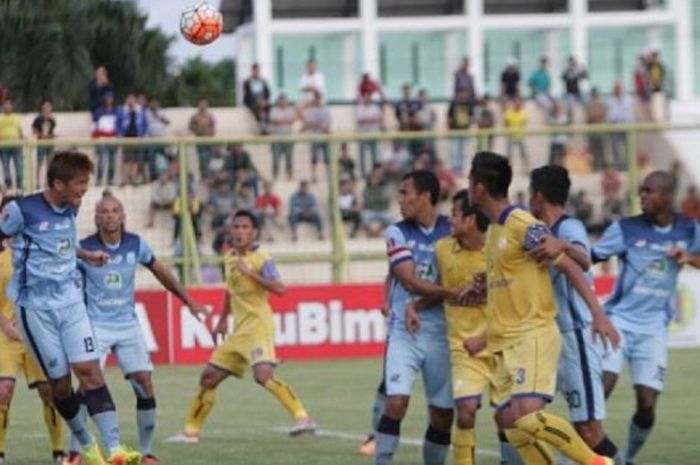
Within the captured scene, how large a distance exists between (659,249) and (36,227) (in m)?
4.44

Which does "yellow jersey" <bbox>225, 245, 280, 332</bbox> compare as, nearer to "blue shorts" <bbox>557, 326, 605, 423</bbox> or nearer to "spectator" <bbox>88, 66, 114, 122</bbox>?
"blue shorts" <bbox>557, 326, 605, 423</bbox>

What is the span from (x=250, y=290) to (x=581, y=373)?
5.58 meters

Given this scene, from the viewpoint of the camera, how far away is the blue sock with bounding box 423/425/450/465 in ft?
45.5

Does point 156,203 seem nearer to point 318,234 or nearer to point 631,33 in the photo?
point 318,234

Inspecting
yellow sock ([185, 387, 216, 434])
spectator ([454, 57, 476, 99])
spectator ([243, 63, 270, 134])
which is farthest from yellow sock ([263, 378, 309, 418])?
spectator ([454, 57, 476, 99])

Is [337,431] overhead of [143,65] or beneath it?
beneath

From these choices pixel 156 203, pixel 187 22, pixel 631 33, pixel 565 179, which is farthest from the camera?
pixel 631 33

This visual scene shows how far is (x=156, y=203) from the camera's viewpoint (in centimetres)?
2695

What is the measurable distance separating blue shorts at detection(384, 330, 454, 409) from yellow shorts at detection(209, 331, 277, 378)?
12.4 ft

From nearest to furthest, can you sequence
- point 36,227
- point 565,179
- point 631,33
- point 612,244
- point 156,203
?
point 565,179 → point 36,227 → point 612,244 → point 156,203 → point 631,33

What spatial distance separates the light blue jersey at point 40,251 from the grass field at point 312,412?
2257 millimetres

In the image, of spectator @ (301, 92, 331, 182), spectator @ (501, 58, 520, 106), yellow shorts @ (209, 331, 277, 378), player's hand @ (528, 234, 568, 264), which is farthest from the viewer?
spectator @ (501, 58, 520, 106)

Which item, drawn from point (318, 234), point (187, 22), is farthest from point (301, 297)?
point (187, 22)

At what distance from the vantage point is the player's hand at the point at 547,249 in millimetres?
11758
